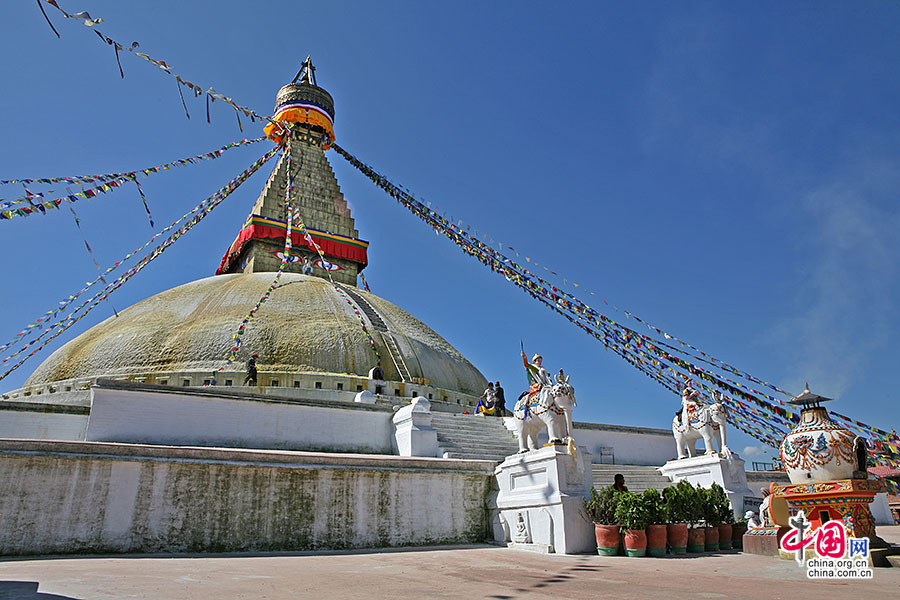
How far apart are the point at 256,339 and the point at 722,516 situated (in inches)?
499

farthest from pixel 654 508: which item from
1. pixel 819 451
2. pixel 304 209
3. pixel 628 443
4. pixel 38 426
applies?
pixel 304 209

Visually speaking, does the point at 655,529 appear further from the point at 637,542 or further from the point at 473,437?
the point at 473,437

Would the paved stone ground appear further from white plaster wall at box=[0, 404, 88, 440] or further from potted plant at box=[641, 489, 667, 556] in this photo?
white plaster wall at box=[0, 404, 88, 440]

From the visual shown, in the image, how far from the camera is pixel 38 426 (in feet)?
38.4

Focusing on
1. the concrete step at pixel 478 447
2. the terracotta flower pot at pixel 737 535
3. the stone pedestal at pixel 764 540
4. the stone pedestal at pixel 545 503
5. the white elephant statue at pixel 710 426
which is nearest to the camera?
the stone pedestal at pixel 764 540

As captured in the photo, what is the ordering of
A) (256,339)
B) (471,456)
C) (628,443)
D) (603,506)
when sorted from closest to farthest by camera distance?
(603,506)
(471,456)
(628,443)
(256,339)

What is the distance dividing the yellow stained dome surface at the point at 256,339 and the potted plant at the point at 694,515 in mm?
10089

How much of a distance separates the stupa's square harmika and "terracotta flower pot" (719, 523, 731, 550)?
3cm

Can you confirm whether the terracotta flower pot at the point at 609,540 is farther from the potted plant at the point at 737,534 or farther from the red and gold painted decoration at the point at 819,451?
the red and gold painted decoration at the point at 819,451

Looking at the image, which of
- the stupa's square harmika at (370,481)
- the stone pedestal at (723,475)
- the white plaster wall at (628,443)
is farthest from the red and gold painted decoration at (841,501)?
the white plaster wall at (628,443)

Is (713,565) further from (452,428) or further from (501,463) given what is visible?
(452,428)

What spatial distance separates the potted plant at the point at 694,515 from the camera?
8.80 meters

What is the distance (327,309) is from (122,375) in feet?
19.9

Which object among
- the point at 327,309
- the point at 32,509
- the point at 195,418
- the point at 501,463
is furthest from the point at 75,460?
the point at 327,309
